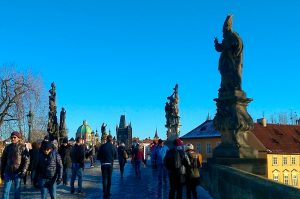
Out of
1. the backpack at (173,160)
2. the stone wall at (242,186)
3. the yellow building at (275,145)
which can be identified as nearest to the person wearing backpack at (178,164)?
the backpack at (173,160)

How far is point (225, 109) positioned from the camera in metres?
12.2

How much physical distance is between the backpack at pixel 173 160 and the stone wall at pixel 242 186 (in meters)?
1.01

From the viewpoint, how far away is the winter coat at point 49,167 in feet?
32.0

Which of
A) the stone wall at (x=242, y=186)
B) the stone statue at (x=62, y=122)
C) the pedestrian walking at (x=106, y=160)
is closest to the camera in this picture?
the stone wall at (x=242, y=186)

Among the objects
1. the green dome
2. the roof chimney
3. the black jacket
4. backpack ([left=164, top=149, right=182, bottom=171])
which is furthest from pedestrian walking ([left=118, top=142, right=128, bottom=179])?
the green dome

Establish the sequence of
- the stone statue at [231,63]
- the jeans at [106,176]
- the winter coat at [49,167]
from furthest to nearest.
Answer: the jeans at [106,176] → the stone statue at [231,63] → the winter coat at [49,167]

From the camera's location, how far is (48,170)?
9727mm

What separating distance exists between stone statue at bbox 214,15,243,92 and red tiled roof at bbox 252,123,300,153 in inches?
2106

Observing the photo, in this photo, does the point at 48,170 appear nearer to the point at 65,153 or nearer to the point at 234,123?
the point at 234,123

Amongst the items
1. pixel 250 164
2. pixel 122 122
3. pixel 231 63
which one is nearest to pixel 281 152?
pixel 231 63

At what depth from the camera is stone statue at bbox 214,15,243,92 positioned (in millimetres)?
12375

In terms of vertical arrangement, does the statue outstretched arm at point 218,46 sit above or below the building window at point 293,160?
above

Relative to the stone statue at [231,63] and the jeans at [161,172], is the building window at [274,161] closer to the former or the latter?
the jeans at [161,172]

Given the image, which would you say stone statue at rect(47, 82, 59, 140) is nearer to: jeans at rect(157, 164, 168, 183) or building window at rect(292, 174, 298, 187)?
jeans at rect(157, 164, 168, 183)
